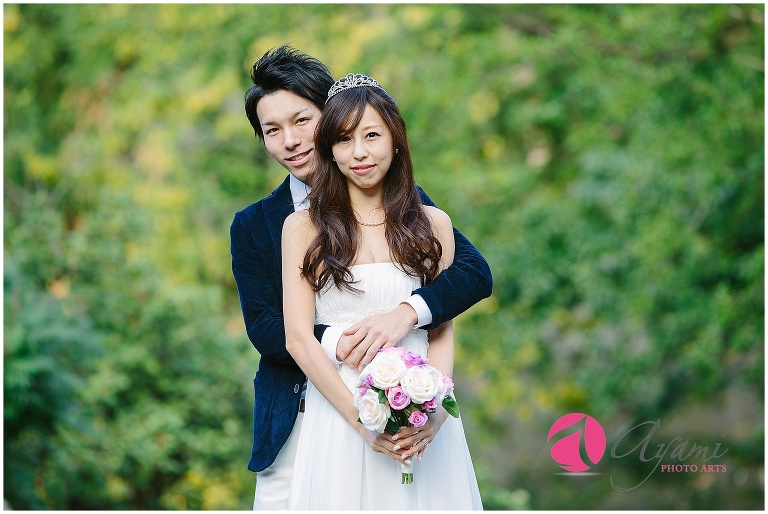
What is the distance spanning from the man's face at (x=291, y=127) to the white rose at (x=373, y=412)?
2.67 ft

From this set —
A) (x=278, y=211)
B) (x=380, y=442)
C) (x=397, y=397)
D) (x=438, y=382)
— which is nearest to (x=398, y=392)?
(x=397, y=397)

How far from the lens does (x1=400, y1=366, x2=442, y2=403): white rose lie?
2359mm

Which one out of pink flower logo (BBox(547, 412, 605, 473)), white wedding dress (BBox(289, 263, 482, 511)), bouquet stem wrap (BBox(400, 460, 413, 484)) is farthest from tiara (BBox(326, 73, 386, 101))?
pink flower logo (BBox(547, 412, 605, 473))

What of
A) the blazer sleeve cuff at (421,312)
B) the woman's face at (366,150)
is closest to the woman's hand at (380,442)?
the blazer sleeve cuff at (421,312)

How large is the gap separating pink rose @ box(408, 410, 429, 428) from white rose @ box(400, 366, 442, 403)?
0.14 feet

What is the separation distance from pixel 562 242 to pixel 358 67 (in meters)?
2.62

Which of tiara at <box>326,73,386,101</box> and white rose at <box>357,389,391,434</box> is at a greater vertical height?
tiara at <box>326,73,386,101</box>

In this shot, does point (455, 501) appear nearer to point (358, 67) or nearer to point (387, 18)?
point (358, 67)

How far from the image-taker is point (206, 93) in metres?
9.62

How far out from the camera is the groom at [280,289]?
2.62m

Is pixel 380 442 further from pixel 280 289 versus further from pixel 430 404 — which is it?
Result: pixel 280 289

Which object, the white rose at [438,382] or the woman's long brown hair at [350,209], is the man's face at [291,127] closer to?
the woman's long brown hair at [350,209]

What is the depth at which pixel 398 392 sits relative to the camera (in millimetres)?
2369

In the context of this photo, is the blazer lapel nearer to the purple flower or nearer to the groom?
the groom
